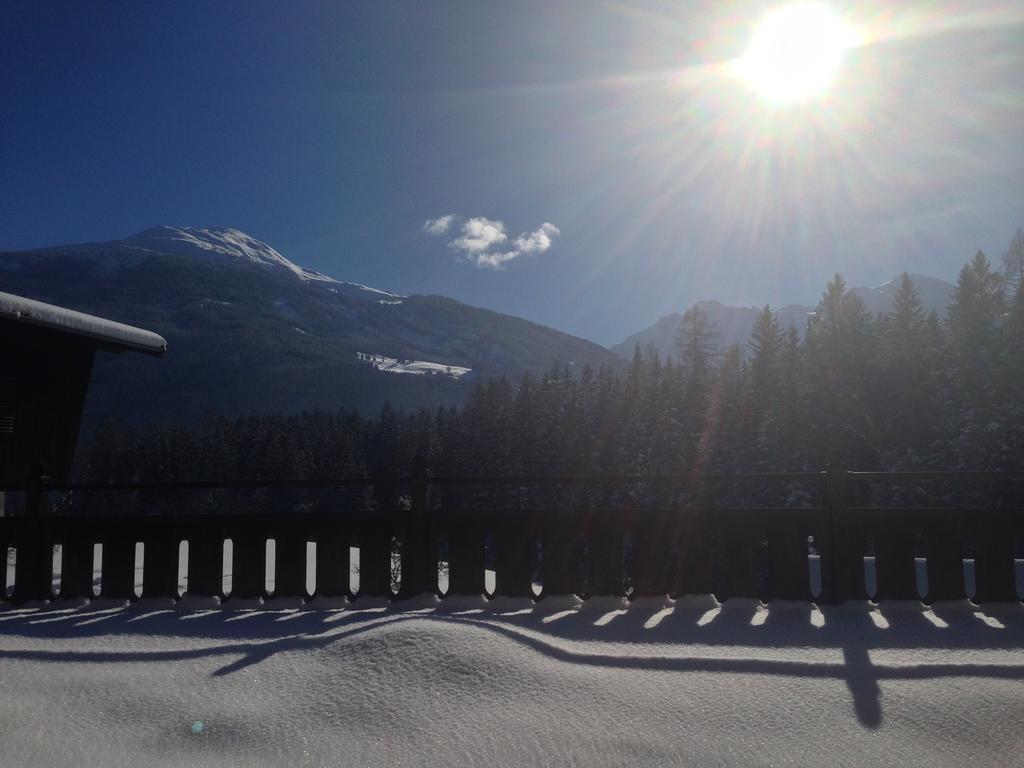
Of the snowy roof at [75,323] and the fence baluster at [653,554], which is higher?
the snowy roof at [75,323]

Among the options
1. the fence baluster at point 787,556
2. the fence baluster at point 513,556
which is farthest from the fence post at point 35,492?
the fence baluster at point 787,556

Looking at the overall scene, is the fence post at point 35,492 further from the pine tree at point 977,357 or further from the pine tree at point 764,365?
the pine tree at point 764,365

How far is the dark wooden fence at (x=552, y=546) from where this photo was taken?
6195 millimetres

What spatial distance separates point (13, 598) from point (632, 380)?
49513mm

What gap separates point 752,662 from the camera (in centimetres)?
438

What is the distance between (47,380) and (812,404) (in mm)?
44366

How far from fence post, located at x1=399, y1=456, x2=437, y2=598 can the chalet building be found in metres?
4.31

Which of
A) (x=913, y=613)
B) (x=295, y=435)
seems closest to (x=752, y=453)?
(x=913, y=613)

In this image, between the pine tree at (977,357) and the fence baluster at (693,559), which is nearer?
the fence baluster at (693,559)

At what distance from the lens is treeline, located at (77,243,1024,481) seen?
114 feet

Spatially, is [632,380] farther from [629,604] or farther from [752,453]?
[629,604]

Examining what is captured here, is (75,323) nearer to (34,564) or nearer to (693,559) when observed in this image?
(34,564)

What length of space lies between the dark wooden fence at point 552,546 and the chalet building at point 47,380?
107 cm

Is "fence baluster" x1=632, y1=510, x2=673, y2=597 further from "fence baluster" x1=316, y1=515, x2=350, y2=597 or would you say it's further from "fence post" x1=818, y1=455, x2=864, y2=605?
"fence baluster" x1=316, y1=515, x2=350, y2=597
